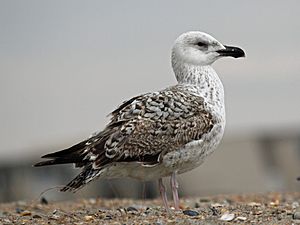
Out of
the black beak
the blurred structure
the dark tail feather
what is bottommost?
the blurred structure

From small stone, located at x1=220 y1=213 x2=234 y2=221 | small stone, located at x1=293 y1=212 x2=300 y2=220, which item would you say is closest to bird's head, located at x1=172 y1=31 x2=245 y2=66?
small stone, located at x1=220 y1=213 x2=234 y2=221

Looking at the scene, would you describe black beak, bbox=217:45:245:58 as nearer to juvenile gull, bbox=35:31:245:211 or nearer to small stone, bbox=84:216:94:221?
juvenile gull, bbox=35:31:245:211

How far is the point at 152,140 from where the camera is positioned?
7.91 m

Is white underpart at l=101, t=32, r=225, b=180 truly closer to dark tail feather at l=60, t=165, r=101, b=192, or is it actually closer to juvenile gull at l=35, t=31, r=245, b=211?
juvenile gull at l=35, t=31, r=245, b=211

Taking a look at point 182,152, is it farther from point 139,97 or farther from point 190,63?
point 190,63

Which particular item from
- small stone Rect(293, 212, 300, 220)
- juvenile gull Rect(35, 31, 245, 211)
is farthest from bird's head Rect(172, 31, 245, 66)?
small stone Rect(293, 212, 300, 220)

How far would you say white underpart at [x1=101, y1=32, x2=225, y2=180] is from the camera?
8000 mm

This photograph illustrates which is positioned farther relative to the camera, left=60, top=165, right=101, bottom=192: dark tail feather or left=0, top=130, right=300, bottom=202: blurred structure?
left=0, top=130, right=300, bottom=202: blurred structure

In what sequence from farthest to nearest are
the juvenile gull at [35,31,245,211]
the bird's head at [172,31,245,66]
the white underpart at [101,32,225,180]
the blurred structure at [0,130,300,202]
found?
the blurred structure at [0,130,300,202], the bird's head at [172,31,245,66], the white underpart at [101,32,225,180], the juvenile gull at [35,31,245,211]

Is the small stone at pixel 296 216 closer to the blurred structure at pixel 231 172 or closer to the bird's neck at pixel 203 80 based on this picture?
the bird's neck at pixel 203 80

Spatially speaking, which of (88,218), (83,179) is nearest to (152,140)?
(83,179)

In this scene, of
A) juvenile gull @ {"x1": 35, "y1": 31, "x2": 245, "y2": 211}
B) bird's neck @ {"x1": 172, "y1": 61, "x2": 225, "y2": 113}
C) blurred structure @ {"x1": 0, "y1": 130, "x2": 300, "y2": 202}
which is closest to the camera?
juvenile gull @ {"x1": 35, "y1": 31, "x2": 245, "y2": 211}

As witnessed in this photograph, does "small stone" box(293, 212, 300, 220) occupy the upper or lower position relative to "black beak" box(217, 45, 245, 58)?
lower

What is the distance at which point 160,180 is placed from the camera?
8664 mm
